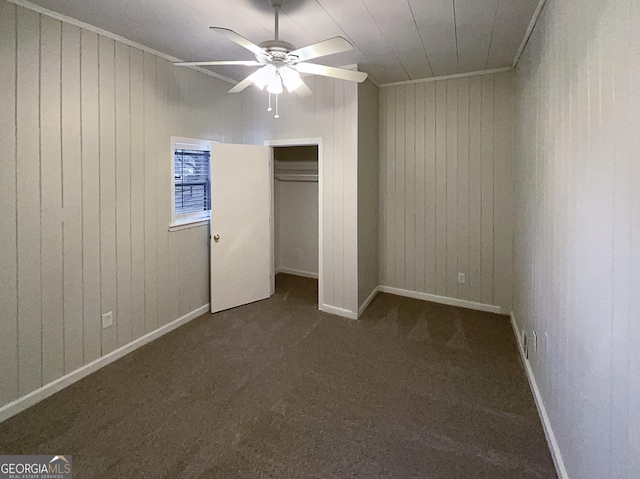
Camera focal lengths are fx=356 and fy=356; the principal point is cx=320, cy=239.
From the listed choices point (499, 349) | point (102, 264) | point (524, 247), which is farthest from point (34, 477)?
point (524, 247)

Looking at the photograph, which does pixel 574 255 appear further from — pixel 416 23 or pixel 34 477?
pixel 34 477

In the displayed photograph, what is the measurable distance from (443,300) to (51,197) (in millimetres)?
3927

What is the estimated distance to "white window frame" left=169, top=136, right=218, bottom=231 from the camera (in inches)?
137

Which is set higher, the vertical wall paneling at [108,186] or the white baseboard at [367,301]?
the vertical wall paneling at [108,186]

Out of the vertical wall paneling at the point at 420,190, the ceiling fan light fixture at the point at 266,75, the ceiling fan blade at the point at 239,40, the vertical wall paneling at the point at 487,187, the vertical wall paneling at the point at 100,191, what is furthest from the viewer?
the vertical wall paneling at the point at 420,190

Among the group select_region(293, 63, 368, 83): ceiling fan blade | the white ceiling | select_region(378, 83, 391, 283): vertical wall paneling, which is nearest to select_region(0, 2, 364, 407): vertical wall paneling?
the white ceiling

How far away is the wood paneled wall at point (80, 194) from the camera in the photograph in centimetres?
227

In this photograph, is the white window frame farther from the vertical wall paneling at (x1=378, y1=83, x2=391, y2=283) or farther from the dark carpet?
the vertical wall paneling at (x1=378, y1=83, x2=391, y2=283)

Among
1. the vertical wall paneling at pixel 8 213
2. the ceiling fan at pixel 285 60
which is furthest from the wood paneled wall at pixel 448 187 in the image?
the vertical wall paneling at pixel 8 213

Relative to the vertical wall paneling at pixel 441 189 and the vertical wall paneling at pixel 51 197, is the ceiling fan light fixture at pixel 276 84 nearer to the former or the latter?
the vertical wall paneling at pixel 51 197

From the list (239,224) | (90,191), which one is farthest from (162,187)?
(239,224)

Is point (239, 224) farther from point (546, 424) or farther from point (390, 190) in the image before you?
point (546, 424)

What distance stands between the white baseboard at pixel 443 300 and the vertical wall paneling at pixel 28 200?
3537mm

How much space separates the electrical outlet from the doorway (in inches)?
99.4
